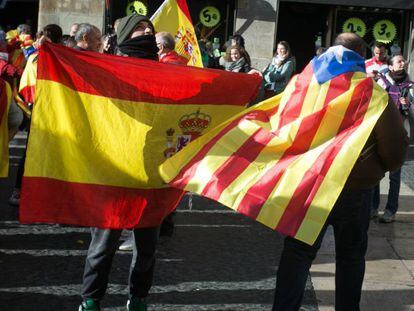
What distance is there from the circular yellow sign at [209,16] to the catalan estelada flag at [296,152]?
12159mm

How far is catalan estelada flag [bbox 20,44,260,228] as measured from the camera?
13.3ft

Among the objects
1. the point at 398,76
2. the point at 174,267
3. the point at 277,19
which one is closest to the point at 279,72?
the point at 398,76

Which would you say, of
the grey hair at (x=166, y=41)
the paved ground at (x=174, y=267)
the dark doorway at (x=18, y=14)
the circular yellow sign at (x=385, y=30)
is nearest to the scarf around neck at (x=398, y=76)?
the paved ground at (x=174, y=267)

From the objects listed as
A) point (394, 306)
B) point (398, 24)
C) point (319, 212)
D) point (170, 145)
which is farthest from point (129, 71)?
point (398, 24)

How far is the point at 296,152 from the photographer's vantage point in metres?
3.87

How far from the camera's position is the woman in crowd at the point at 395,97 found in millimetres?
7141

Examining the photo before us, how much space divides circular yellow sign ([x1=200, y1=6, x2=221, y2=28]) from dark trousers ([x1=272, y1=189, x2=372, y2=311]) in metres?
12.2

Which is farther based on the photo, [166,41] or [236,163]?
[166,41]

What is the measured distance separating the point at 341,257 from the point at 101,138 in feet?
5.03

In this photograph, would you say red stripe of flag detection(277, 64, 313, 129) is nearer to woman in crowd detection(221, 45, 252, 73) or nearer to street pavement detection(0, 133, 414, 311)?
street pavement detection(0, 133, 414, 311)

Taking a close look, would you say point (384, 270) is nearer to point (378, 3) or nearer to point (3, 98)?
point (3, 98)

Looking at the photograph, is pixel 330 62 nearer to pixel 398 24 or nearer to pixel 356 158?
pixel 356 158

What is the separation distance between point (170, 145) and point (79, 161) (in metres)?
0.53

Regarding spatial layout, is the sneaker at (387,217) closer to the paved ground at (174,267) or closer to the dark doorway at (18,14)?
the paved ground at (174,267)
